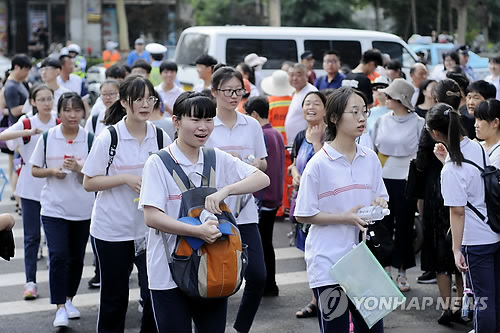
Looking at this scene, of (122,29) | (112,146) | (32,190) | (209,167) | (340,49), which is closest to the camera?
(209,167)

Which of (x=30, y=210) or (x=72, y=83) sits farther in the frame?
(x=72, y=83)

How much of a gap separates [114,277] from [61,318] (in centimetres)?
132

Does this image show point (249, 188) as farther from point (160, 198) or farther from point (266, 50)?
point (266, 50)

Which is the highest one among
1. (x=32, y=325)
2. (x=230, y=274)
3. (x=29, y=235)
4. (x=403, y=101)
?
(x=403, y=101)

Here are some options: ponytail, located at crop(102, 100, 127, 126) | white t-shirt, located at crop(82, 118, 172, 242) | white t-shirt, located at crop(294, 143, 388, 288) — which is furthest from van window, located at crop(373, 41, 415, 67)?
white t-shirt, located at crop(294, 143, 388, 288)

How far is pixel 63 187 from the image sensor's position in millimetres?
6539

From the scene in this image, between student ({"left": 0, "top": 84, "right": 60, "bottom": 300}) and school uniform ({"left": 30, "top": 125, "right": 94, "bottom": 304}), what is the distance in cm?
79

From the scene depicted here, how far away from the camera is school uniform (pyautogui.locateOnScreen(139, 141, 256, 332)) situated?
4.14m

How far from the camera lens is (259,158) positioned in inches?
243

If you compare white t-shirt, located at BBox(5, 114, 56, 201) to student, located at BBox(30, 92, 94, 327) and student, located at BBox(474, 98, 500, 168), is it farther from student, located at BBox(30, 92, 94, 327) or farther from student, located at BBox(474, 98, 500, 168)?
student, located at BBox(474, 98, 500, 168)

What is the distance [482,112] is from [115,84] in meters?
3.74

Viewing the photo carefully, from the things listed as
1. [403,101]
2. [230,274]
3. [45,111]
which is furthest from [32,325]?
[403,101]

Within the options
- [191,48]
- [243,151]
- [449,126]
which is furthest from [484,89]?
[191,48]

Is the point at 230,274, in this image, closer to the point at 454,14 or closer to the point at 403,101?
the point at 403,101
